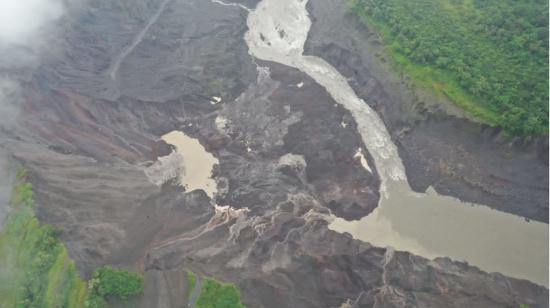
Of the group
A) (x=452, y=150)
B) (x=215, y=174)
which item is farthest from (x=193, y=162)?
(x=452, y=150)

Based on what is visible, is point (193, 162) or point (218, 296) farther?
point (193, 162)

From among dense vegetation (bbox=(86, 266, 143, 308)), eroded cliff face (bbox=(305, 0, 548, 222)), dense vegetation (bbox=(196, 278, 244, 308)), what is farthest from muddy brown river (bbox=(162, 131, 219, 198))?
eroded cliff face (bbox=(305, 0, 548, 222))

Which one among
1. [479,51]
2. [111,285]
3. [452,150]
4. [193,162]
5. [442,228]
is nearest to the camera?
[111,285]

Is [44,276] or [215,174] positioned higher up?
[215,174]

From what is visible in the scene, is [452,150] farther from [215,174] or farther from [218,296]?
[218,296]

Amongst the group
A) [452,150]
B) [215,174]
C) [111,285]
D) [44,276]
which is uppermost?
[215,174]

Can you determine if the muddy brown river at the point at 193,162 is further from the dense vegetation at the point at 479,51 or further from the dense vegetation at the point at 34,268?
the dense vegetation at the point at 479,51

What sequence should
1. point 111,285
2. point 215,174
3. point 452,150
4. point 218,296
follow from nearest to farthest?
1. point 218,296
2. point 111,285
3. point 452,150
4. point 215,174
